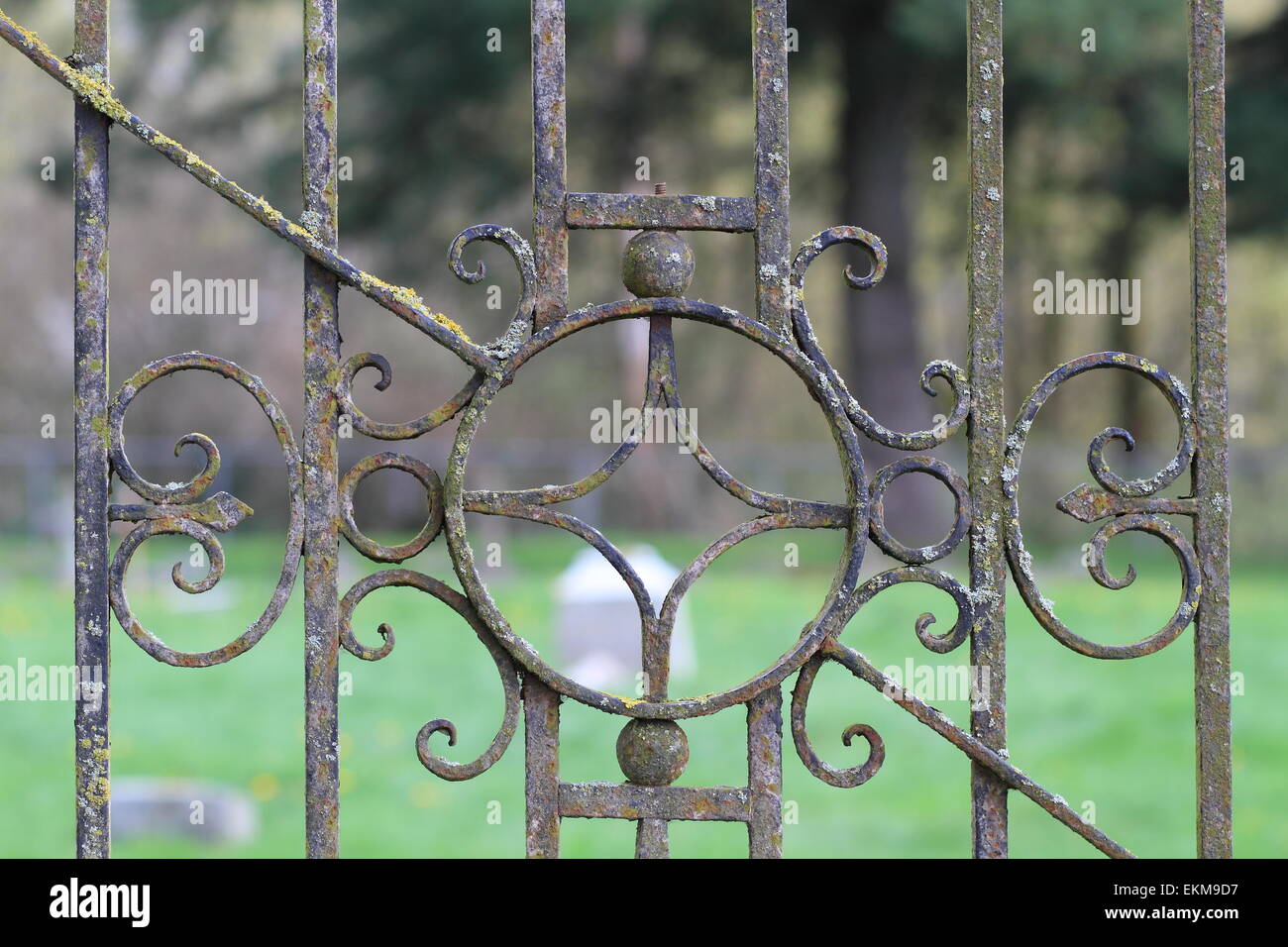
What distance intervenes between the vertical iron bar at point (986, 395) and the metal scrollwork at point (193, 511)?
101cm

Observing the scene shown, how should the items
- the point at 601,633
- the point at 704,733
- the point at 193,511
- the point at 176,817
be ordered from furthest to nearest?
the point at 601,633
the point at 704,733
the point at 176,817
the point at 193,511

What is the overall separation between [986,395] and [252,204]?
3.70 ft

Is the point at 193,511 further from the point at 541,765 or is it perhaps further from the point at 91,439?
the point at 541,765

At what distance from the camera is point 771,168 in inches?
74.4

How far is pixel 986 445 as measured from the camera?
6.34ft

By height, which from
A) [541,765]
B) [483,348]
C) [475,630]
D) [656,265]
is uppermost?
[656,265]

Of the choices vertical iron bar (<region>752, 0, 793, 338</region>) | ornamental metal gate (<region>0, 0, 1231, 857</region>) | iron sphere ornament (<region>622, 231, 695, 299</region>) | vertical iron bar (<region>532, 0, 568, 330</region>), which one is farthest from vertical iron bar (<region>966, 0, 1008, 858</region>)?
vertical iron bar (<region>532, 0, 568, 330</region>)

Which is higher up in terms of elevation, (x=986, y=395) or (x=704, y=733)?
(x=986, y=395)

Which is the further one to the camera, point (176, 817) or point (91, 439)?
point (176, 817)

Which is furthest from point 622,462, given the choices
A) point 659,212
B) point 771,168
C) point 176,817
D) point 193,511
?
point 176,817

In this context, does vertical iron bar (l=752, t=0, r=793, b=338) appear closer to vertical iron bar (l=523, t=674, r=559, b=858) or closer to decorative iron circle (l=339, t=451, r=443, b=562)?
decorative iron circle (l=339, t=451, r=443, b=562)

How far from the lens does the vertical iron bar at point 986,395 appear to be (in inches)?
75.6

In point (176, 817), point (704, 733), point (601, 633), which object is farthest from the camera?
point (601, 633)

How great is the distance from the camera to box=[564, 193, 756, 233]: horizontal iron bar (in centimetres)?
188
